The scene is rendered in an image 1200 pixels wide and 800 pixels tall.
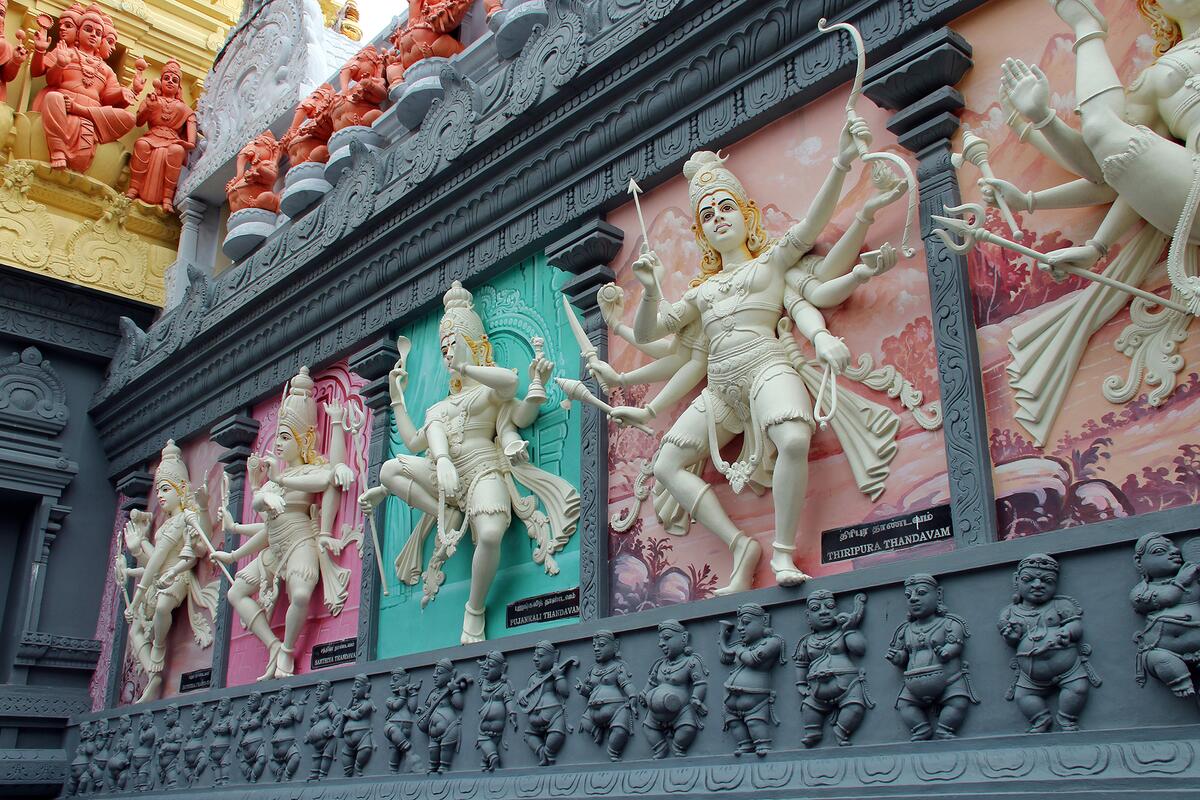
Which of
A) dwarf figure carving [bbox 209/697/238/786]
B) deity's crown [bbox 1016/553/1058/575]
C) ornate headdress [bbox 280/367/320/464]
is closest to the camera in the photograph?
deity's crown [bbox 1016/553/1058/575]

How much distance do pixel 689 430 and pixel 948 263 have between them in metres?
1.67

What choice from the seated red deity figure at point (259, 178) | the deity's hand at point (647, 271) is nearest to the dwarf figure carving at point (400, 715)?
the deity's hand at point (647, 271)

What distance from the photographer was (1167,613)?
4.19 metres

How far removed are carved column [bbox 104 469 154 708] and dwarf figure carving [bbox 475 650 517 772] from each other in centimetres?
737

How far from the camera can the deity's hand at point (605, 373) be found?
6957 mm

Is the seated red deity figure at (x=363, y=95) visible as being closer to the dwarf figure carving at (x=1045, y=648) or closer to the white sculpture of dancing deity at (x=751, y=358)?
the white sculpture of dancing deity at (x=751, y=358)

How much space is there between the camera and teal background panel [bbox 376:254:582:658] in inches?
310

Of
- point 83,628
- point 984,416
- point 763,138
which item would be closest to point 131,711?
point 83,628

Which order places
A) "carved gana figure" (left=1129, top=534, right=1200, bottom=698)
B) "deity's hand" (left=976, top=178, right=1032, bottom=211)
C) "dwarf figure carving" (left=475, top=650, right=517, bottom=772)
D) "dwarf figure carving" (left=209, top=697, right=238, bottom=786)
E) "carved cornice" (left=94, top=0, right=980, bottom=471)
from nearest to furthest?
"carved gana figure" (left=1129, top=534, right=1200, bottom=698) < "deity's hand" (left=976, top=178, right=1032, bottom=211) < "carved cornice" (left=94, top=0, right=980, bottom=471) < "dwarf figure carving" (left=475, top=650, right=517, bottom=772) < "dwarf figure carving" (left=209, top=697, right=238, bottom=786)

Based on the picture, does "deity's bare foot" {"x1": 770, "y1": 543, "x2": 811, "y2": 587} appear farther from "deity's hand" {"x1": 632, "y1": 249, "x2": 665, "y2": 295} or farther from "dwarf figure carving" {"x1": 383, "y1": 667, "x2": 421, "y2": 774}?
"dwarf figure carving" {"x1": 383, "y1": 667, "x2": 421, "y2": 774}

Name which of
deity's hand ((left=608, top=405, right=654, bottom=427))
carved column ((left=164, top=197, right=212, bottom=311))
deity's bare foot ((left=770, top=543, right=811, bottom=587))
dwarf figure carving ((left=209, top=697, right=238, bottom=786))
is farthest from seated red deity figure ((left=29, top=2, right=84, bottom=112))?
deity's bare foot ((left=770, top=543, right=811, bottom=587))

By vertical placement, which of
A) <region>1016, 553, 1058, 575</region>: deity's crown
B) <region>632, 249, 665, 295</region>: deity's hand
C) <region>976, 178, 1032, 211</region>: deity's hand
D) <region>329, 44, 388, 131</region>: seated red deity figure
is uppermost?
<region>329, 44, 388, 131</region>: seated red deity figure

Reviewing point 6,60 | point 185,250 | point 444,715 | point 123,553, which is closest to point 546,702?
point 444,715

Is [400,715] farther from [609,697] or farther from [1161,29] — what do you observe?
[1161,29]
